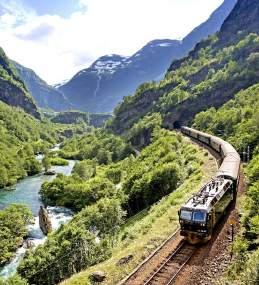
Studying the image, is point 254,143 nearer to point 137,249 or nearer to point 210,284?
point 137,249

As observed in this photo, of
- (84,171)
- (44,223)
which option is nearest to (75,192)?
(44,223)

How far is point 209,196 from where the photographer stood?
34500 millimetres

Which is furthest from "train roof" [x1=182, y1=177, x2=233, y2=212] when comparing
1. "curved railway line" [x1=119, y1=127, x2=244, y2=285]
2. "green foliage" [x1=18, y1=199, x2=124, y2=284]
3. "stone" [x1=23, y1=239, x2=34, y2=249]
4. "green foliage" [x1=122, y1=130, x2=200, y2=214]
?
"stone" [x1=23, y1=239, x2=34, y2=249]

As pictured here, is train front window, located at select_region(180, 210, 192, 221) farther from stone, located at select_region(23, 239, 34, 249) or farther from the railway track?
stone, located at select_region(23, 239, 34, 249)

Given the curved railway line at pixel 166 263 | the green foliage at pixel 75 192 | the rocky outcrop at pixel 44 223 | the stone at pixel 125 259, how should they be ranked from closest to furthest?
the curved railway line at pixel 166 263 → the stone at pixel 125 259 → the rocky outcrop at pixel 44 223 → the green foliage at pixel 75 192

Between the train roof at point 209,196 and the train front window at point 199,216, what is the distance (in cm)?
35

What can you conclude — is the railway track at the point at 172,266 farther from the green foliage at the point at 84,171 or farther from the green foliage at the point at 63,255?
the green foliage at the point at 84,171

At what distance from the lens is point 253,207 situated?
3416 cm

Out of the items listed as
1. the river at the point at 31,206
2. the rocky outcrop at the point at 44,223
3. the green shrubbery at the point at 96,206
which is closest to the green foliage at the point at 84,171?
the green shrubbery at the point at 96,206

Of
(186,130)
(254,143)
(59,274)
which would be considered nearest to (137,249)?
(59,274)

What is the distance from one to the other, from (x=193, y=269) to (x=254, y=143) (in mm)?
47036

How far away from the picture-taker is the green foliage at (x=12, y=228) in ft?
230

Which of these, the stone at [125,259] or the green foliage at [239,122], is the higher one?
the green foliage at [239,122]

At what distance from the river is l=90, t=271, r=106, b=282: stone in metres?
35.7
